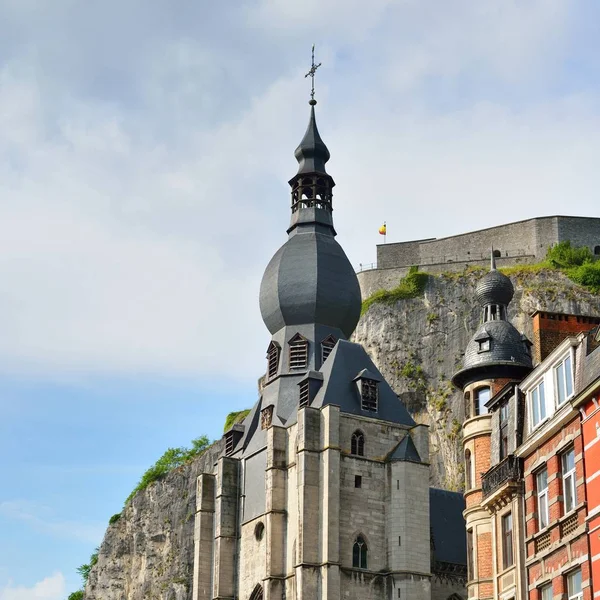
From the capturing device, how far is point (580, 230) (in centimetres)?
6184

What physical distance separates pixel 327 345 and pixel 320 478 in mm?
7254

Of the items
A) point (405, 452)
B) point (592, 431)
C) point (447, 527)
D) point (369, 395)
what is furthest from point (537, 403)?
point (447, 527)

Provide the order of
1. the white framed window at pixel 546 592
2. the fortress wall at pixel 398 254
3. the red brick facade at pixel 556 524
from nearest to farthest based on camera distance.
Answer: the red brick facade at pixel 556 524 < the white framed window at pixel 546 592 < the fortress wall at pixel 398 254

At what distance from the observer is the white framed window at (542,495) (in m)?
19.4

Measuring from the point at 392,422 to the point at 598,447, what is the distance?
2463 centimetres

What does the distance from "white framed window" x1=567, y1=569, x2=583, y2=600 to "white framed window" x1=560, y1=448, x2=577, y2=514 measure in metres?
0.97

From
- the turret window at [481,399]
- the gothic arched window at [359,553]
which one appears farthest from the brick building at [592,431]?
the gothic arched window at [359,553]

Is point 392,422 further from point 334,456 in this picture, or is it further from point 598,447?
point 598,447

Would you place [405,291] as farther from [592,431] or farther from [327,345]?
[592,431]

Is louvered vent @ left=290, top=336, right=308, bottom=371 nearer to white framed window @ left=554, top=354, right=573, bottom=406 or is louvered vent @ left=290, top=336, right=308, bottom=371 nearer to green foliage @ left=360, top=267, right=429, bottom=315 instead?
green foliage @ left=360, top=267, right=429, bottom=315

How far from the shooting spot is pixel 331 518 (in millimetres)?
38312

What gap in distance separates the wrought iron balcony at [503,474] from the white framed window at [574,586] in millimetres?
2728

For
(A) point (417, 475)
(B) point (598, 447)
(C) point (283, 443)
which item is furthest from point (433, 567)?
(B) point (598, 447)

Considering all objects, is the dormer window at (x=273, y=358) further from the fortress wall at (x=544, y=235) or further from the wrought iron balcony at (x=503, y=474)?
the wrought iron balcony at (x=503, y=474)
